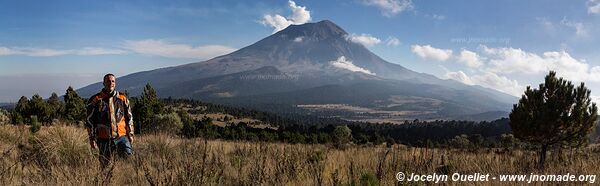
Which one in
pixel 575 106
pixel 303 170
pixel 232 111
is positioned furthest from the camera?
pixel 232 111

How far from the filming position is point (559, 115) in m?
19.1

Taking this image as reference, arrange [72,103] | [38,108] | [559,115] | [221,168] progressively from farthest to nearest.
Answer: [72,103]
[38,108]
[559,115]
[221,168]

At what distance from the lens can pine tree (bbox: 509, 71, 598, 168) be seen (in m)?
19.0

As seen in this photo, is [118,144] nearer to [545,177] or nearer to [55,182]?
[55,182]

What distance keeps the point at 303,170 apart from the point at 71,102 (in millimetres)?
54415

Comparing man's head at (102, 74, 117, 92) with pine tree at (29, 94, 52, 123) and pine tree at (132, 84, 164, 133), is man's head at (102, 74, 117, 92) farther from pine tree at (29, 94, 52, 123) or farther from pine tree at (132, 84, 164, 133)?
pine tree at (29, 94, 52, 123)

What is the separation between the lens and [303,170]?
512 cm

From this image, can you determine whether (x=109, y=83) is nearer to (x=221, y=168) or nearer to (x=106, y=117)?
(x=106, y=117)

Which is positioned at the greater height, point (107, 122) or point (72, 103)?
point (107, 122)

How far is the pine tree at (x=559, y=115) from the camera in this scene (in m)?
19.0

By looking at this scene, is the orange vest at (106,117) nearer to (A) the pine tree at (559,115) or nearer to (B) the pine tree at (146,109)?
(A) the pine tree at (559,115)

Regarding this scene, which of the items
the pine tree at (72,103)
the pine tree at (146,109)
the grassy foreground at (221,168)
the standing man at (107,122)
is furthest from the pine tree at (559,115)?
the pine tree at (72,103)

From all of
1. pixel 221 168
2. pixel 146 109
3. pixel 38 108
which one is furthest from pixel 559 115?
pixel 38 108

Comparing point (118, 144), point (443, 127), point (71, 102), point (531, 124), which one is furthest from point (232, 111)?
point (118, 144)
